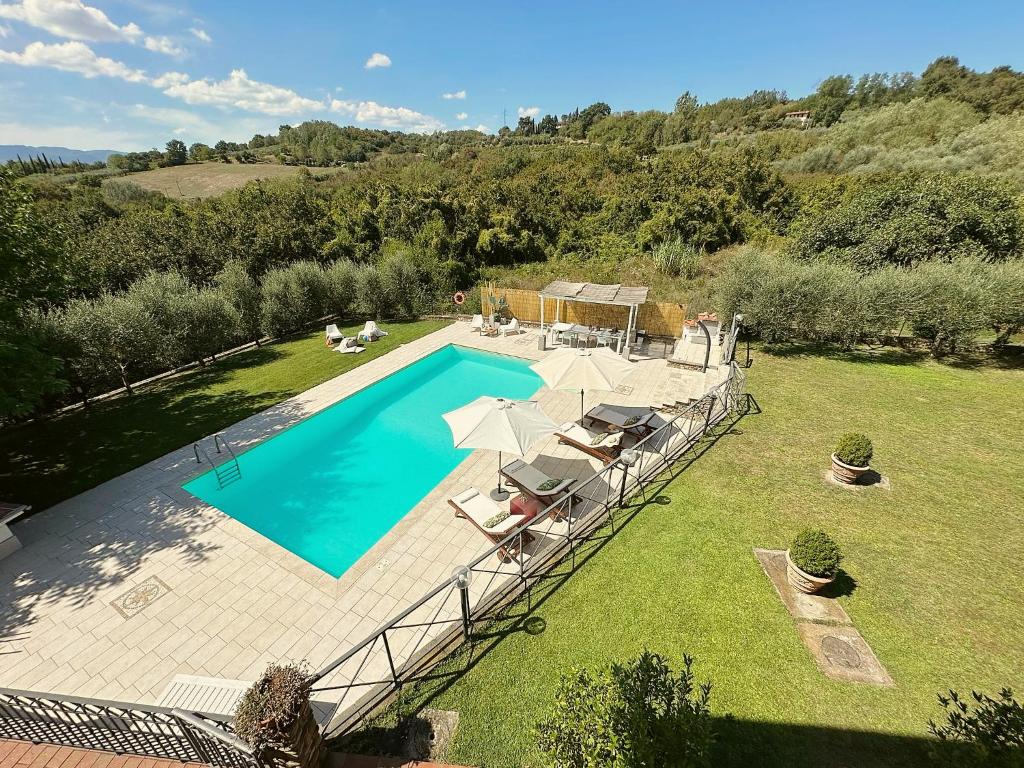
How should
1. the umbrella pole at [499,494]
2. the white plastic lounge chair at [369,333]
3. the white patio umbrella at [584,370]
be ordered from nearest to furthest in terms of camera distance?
the umbrella pole at [499,494] < the white patio umbrella at [584,370] < the white plastic lounge chair at [369,333]

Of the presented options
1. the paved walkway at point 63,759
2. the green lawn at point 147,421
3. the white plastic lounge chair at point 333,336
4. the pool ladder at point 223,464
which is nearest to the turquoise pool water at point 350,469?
the pool ladder at point 223,464

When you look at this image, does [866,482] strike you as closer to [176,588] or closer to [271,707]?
[271,707]

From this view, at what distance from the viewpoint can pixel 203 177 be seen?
60.7 metres

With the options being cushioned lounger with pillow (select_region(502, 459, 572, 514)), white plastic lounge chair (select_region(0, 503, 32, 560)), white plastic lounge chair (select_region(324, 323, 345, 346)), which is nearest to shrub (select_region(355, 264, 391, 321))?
white plastic lounge chair (select_region(324, 323, 345, 346))

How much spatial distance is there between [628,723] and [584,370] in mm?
7535

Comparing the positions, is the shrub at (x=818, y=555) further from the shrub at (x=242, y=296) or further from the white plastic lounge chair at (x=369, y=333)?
the shrub at (x=242, y=296)

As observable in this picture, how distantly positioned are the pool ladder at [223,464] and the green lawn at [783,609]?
8.65m

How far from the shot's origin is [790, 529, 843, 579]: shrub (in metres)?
6.08

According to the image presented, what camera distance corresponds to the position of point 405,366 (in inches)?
683

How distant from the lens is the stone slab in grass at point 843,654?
524 cm

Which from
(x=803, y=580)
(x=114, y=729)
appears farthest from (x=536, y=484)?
(x=114, y=729)

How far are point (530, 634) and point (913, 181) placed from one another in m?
41.9

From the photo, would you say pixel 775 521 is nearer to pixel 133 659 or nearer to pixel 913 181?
pixel 133 659

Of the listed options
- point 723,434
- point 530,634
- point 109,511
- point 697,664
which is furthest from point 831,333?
point 109,511
